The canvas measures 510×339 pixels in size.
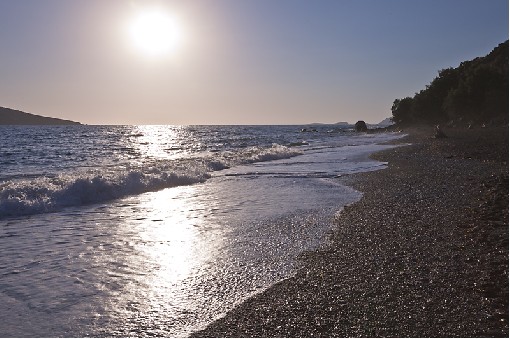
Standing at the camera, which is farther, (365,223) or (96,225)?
(96,225)

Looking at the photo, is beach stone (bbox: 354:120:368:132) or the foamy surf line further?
beach stone (bbox: 354:120:368:132)

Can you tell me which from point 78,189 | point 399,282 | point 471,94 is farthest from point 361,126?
point 399,282

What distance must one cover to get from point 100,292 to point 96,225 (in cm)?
526

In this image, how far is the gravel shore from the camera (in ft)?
17.4

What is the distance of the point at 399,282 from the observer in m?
6.59

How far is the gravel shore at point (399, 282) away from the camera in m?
5.29

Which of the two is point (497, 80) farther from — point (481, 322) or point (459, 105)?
point (481, 322)

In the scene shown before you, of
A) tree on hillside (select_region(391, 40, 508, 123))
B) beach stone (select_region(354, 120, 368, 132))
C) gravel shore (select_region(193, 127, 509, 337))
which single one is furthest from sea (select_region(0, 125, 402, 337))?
beach stone (select_region(354, 120, 368, 132))

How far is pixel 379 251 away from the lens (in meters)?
8.24

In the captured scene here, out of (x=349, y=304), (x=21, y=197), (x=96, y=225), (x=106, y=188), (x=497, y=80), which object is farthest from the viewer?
(x=497, y=80)

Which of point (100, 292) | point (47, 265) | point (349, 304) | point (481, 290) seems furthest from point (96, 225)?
point (481, 290)

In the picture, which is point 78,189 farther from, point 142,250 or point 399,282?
point 399,282

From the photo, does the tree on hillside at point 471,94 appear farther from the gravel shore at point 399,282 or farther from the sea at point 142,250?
the gravel shore at point 399,282

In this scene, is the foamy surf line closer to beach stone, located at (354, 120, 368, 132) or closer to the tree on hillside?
the tree on hillside
